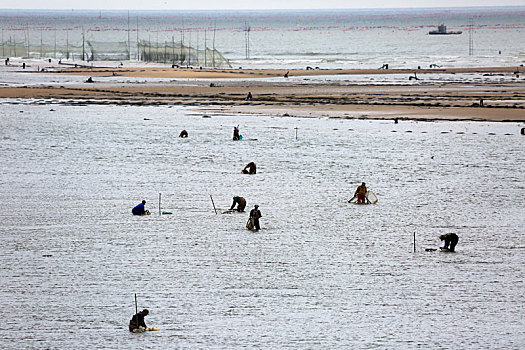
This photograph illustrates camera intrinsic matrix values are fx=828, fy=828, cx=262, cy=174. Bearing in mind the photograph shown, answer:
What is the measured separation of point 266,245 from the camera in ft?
90.2

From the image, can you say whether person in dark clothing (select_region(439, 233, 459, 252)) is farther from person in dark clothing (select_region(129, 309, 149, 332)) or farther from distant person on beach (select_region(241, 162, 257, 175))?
distant person on beach (select_region(241, 162, 257, 175))

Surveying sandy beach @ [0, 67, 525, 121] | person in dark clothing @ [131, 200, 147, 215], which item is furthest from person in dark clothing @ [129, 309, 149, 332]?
sandy beach @ [0, 67, 525, 121]

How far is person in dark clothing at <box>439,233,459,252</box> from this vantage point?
2644 centimetres

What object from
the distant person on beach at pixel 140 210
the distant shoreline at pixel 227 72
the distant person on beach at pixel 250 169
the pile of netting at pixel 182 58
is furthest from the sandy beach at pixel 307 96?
the distant person on beach at pixel 140 210

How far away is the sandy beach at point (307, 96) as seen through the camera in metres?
64.8

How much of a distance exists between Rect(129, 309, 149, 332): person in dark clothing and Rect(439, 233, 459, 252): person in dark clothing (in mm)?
11003

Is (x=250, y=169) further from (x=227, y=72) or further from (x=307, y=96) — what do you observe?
(x=227, y=72)

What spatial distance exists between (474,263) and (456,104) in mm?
44526

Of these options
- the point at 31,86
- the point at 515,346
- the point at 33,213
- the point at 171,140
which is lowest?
the point at 515,346

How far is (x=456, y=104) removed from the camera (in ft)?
223

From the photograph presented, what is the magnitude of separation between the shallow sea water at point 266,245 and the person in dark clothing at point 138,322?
0.19 metres

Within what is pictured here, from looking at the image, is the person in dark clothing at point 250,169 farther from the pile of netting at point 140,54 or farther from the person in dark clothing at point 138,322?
the pile of netting at point 140,54

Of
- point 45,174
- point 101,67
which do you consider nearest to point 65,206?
point 45,174

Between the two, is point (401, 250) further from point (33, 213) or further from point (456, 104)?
point (456, 104)
